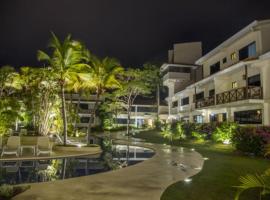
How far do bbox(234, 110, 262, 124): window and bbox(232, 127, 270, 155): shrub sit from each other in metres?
6.73

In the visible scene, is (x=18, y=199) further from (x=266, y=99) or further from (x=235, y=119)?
(x=235, y=119)

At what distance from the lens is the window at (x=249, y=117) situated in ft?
73.6

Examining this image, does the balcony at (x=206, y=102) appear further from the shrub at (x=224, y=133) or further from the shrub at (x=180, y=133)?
the shrub at (x=224, y=133)

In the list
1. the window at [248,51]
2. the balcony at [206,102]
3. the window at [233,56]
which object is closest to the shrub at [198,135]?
the balcony at [206,102]

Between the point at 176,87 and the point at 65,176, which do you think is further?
the point at 176,87

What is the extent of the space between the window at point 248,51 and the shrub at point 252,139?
945cm

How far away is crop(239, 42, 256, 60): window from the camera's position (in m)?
23.1

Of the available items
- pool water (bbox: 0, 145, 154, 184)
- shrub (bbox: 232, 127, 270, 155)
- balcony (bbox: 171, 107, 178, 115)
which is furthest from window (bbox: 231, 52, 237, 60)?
balcony (bbox: 171, 107, 178, 115)

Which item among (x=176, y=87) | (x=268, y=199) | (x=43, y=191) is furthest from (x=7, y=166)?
(x=176, y=87)

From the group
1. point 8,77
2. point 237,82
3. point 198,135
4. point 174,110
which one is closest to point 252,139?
point 198,135

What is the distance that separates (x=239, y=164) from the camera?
1262cm

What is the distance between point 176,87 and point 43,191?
39.1 m

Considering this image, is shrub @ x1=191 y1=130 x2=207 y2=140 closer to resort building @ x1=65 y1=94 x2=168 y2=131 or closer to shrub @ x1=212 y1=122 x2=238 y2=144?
shrub @ x1=212 y1=122 x2=238 y2=144

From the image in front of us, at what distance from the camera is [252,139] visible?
1533 centimetres
